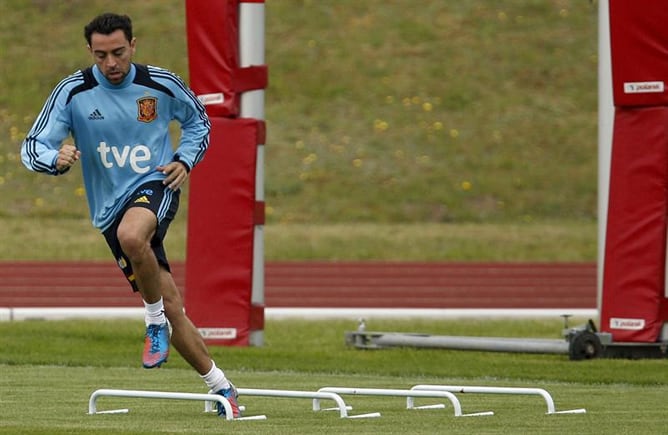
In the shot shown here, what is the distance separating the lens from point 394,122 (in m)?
36.3

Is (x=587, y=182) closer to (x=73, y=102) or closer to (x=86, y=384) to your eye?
(x=86, y=384)

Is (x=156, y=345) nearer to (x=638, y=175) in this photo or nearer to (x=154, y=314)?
(x=154, y=314)

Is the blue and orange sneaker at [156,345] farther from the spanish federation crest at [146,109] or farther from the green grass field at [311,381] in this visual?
the spanish federation crest at [146,109]

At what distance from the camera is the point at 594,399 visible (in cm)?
984

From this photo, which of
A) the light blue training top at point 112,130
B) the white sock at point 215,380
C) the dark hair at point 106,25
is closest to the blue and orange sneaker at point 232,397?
the white sock at point 215,380

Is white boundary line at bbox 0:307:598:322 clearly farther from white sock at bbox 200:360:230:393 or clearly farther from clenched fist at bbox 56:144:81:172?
clenched fist at bbox 56:144:81:172

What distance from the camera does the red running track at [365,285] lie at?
21.9m

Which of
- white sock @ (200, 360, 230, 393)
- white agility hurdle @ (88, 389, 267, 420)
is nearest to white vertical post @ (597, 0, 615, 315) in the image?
white agility hurdle @ (88, 389, 267, 420)

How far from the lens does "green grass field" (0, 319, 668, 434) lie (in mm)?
7840

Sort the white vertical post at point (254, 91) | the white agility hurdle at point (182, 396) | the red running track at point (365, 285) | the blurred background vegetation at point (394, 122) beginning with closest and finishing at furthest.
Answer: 1. the white agility hurdle at point (182, 396)
2. the white vertical post at point (254, 91)
3. the red running track at point (365, 285)
4. the blurred background vegetation at point (394, 122)

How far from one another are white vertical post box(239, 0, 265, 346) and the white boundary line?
4.63 m

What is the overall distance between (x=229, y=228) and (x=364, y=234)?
1458 centimetres

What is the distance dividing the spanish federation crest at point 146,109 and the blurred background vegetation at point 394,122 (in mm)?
19628

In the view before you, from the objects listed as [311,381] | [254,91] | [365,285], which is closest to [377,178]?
[365,285]
